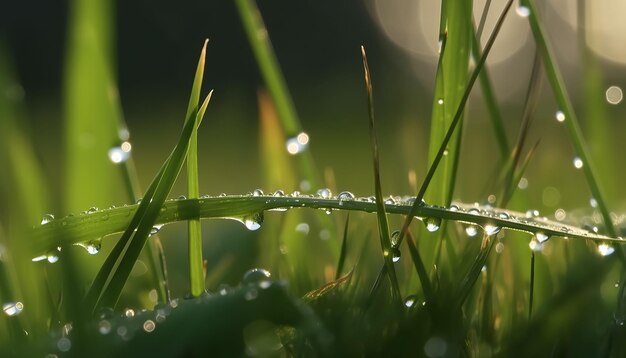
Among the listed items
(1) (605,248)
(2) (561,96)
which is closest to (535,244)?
(1) (605,248)

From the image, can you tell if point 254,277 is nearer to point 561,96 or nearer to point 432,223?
point 432,223


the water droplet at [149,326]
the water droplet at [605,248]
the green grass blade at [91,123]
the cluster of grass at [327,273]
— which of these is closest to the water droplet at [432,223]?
the cluster of grass at [327,273]

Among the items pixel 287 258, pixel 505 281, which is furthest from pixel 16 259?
pixel 505 281

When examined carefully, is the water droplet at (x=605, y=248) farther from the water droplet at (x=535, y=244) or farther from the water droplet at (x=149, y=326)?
the water droplet at (x=149, y=326)

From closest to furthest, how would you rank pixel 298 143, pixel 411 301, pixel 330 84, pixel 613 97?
pixel 411 301 → pixel 298 143 → pixel 613 97 → pixel 330 84

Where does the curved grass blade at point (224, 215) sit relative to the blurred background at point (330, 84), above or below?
below

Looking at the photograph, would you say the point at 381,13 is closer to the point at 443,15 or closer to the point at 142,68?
the point at 142,68

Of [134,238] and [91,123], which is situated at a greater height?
[91,123]

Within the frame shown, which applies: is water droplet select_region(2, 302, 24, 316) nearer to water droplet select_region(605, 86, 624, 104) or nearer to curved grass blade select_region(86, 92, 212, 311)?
curved grass blade select_region(86, 92, 212, 311)
